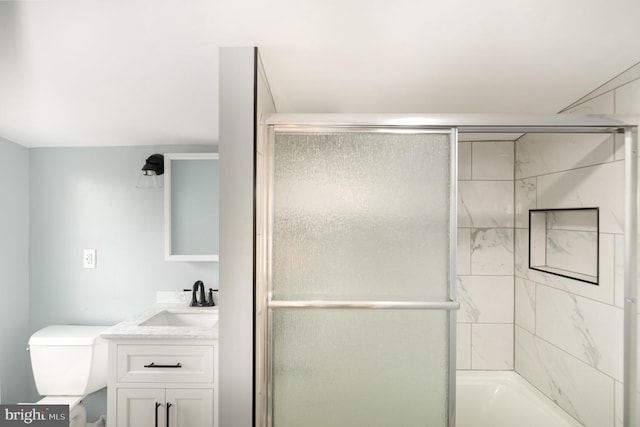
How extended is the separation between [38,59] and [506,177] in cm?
255

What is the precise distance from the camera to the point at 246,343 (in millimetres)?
1131

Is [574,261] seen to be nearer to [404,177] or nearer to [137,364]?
[404,177]

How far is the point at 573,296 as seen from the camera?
66.3 inches

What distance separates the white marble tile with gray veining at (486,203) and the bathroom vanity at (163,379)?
1.75 meters

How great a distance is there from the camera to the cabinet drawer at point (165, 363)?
5.30 feet

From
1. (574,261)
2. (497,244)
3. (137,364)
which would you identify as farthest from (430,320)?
(137,364)

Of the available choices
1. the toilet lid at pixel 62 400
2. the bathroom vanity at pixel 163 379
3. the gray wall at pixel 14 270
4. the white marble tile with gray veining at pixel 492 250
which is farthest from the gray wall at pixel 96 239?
the white marble tile with gray veining at pixel 492 250

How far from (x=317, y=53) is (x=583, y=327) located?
178 cm

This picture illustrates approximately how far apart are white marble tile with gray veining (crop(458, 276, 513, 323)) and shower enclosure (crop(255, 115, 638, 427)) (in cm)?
94

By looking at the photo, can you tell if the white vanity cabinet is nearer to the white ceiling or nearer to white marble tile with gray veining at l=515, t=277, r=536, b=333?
the white ceiling

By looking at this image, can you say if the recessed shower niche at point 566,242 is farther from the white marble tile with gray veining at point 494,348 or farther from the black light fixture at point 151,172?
the black light fixture at point 151,172

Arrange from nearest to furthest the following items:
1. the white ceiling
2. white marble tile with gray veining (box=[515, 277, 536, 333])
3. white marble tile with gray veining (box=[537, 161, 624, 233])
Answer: the white ceiling < white marble tile with gray veining (box=[537, 161, 624, 233]) < white marble tile with gray veining (box=[515, 277, 536, 333])

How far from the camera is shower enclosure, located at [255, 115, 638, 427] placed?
1283mm

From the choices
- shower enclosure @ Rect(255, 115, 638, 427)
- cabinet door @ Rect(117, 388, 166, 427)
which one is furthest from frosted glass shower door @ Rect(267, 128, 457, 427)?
cabinet door @ Rect(117, 388, 166, 427)
